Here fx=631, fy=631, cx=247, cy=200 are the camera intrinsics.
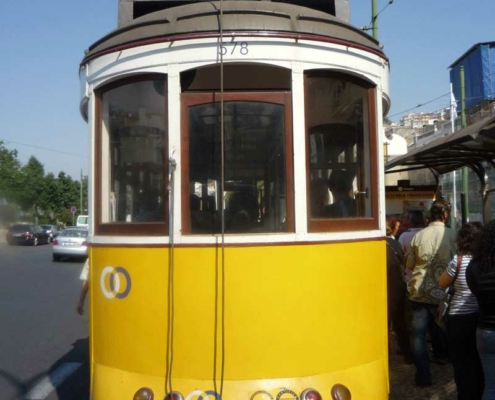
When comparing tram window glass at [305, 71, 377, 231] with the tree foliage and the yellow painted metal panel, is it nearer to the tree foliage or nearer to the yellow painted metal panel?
the yellow painted metal panel

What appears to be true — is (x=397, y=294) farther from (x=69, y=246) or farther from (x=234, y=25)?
(x=69, y=246)

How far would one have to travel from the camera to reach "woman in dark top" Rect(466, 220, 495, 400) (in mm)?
3775

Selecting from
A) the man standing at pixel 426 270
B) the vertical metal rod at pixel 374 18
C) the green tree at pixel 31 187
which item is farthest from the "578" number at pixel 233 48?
the green tree at pixel 31 187

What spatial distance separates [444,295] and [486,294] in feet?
5.43

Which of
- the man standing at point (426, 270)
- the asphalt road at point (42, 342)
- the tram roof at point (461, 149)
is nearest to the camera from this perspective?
the tram roof at point (461, 149)

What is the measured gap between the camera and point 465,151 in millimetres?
6832

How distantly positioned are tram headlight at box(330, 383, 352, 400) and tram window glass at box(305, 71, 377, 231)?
0.88 m

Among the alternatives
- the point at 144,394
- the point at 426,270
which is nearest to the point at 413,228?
Result: the point at 426,270

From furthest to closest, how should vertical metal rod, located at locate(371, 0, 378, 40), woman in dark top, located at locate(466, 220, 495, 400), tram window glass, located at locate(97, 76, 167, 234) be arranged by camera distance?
vertical metal rod, located at locate(371, 0, 378, 40), woman in dark top, located at locate(466, 220, 495, 400), tram window glass, located at locate(97, 76, 167, 234)

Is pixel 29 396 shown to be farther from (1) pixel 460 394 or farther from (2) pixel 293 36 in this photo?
(2) pixel 293 36

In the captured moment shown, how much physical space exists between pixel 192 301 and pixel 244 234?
1.51ft

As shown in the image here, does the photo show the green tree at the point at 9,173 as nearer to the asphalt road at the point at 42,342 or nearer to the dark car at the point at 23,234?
the dark car at the point at 23,234

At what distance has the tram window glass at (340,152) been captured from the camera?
3635 millimetres

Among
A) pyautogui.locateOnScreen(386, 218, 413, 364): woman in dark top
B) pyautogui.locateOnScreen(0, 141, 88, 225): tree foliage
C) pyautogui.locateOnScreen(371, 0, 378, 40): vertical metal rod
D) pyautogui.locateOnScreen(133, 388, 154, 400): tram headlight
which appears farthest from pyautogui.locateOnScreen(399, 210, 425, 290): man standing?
pyautogui.locateOnScreen(0, 141, 88, 225): tree foliage
